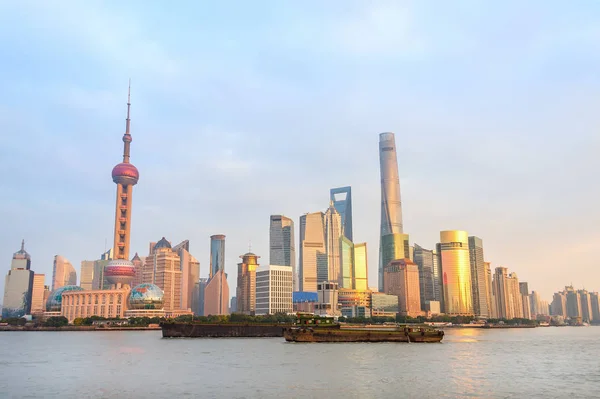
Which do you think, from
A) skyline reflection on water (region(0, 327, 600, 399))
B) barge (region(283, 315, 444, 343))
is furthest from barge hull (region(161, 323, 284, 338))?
skyline reflection on water (region(0, 327, 600, 399))

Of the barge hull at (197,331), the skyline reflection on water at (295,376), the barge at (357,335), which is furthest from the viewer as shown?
the barge hull at (197,331)

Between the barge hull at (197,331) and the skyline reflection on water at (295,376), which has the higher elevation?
the barge hull at (197,331)

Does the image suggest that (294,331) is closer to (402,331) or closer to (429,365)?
(402,331)

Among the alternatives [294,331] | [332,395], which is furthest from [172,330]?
[332,395]

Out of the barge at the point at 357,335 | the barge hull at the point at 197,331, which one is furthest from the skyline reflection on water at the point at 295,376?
the barge hull at the point at 197,331

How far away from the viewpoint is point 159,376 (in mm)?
75625

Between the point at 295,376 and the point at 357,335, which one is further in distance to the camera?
the point at 357,335

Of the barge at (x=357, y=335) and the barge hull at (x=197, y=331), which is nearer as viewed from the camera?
the barge at (x=357, y=335)

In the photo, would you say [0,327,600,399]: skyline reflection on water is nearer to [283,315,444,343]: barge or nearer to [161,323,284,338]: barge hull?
[283,315,444,343]: barge

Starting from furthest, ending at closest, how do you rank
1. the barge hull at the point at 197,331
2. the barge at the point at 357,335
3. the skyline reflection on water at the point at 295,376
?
the barge hull at the point at 197,331 < the barge at the point at 357,335 < the skyline reflection on water at the point at 295,376

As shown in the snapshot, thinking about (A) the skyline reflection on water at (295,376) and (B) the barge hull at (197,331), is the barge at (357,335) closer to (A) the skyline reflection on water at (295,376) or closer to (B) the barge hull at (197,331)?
(A) the skyline reflection on water at (295,376)

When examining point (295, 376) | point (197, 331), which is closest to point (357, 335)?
point (197, 331)

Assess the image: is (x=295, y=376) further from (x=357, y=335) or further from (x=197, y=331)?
(x=197, y=331)

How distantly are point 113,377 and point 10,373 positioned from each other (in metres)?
17.7
